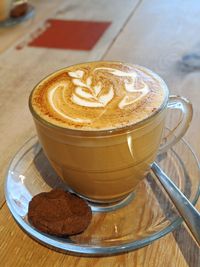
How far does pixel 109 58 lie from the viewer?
89 centimetres

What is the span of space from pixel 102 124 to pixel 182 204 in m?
0.14

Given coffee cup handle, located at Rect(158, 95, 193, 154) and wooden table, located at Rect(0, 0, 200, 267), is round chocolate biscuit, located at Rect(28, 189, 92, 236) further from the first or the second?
coffee cup handle, located at Rect(158, 95, 193, 154)

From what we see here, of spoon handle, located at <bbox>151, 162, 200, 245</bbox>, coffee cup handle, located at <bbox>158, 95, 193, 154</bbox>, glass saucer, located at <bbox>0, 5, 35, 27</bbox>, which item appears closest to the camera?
spoon handle, located at <bbox>151, 162, 200, 245</bbox>

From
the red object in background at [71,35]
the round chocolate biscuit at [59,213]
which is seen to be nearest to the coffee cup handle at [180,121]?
the round chocolate biscuit at [59,213]

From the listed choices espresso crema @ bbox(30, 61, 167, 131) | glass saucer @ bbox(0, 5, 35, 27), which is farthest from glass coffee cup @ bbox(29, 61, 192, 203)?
glass saucer @ bbox(0, 5, 35, 27)

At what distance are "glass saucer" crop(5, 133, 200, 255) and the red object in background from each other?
1.30ft

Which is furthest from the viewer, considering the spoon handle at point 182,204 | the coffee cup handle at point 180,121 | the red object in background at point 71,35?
the red object in background at point 71,35

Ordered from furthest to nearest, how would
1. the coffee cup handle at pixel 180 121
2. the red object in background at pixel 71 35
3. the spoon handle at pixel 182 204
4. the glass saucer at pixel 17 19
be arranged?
the glass saucer at pixel 17 19 → the red object in background at pixel 71 35 → the coffee cup handle at pixel 180 121 → the spoon handle at pixel 182 204

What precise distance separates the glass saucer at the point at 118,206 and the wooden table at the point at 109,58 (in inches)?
0.4

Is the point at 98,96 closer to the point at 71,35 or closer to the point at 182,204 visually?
the point at 182,204

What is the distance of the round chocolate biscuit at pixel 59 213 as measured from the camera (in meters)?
0.47

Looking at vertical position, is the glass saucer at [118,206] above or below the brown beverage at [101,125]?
below

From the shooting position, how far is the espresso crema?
1.55 ft

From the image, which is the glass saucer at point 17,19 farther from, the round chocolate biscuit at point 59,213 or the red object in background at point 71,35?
the round chocolate biscuit at point 59,213
